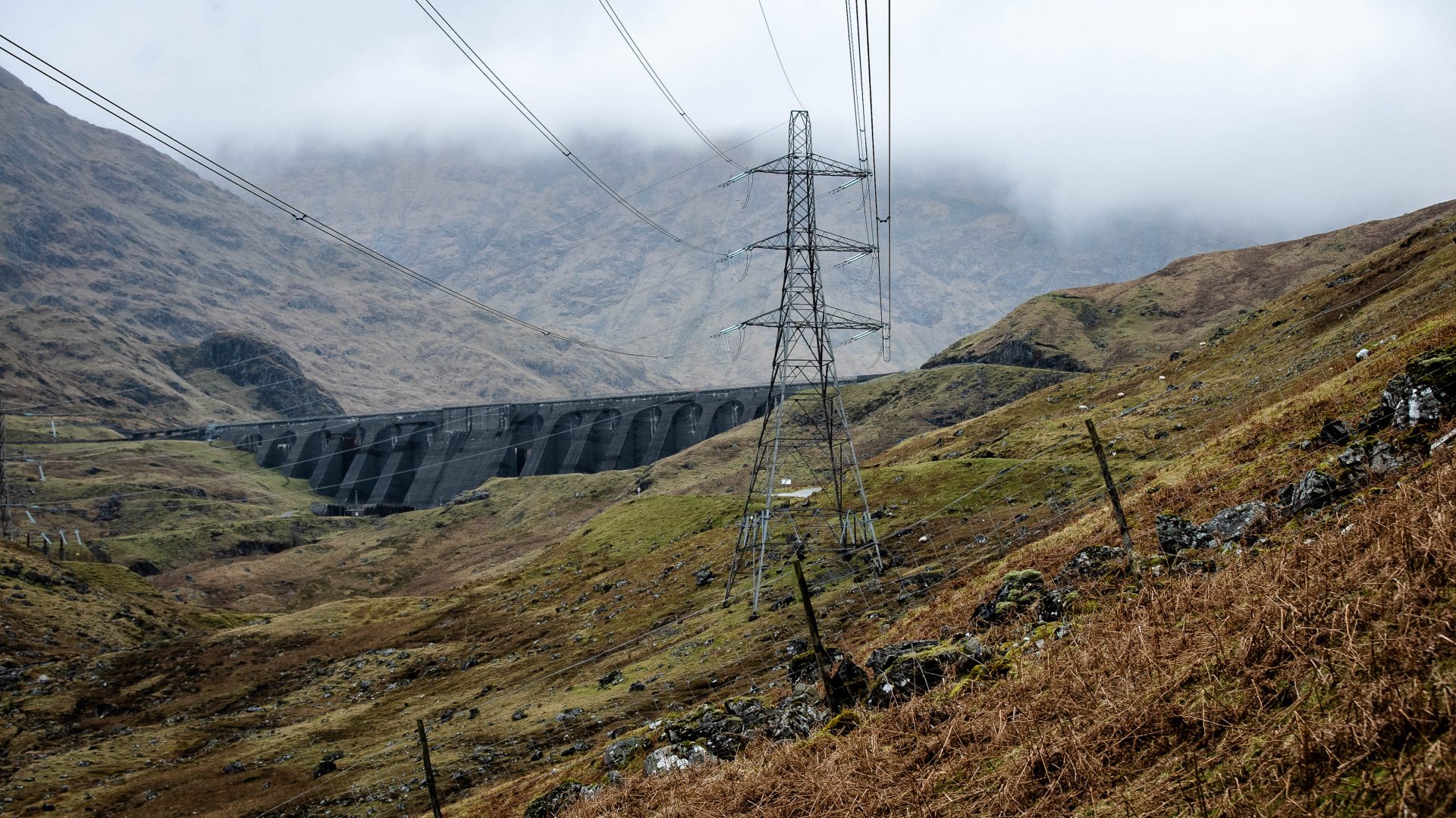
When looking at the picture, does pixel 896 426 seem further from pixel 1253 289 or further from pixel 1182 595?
pixel 1182 595

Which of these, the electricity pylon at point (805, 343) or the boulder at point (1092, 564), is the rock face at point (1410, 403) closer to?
the boulder at point (1092, 564)

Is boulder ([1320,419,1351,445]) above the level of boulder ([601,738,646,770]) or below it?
above

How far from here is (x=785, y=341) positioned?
37.6 metres

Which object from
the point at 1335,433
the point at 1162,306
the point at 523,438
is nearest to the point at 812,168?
the point at 1335,433

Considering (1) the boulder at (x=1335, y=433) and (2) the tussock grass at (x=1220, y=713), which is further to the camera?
(1) the boulder at (x=1335, y=433)

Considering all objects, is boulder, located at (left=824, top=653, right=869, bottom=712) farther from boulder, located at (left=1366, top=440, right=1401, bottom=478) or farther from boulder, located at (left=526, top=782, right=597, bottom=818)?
boulder, located at (left=1366, top=440, right=1401, bottom=478)

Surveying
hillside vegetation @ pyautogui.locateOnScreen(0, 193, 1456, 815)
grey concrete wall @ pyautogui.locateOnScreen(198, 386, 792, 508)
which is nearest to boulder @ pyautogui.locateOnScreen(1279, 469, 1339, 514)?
hillside vegetation @ pyautogui.locateOnScreen(0, 193, 1456, 815)

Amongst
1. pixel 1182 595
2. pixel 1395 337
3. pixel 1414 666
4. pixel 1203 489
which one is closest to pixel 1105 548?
pixel 1203 489

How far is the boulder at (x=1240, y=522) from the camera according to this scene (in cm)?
1517

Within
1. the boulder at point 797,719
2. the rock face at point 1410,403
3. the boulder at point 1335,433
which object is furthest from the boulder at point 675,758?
the boulder at point 1335,433

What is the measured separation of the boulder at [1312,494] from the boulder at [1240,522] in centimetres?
39

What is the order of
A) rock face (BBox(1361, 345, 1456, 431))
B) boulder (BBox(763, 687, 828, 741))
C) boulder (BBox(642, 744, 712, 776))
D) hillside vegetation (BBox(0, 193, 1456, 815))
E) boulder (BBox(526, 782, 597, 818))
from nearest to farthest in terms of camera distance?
hillside vegetation (BBox(0, 193, 1456, 815)) < boulder (BBox(763, 687, 828, 741)) < rock face (BBox(1361, 345, 1456, 431)) < boulder (BBox(642, 744, 712, 776)) < boulder (BBox(526, 782, 597, 818))

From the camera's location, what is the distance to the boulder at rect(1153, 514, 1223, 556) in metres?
16.1

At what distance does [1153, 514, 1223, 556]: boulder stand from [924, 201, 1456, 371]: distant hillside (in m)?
103
